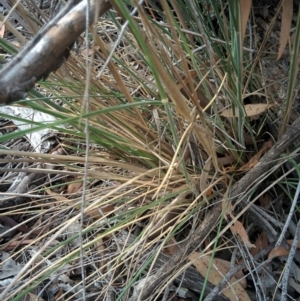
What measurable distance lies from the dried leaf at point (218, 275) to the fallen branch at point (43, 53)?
1.83 ft

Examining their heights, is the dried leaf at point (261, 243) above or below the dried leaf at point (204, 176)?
below

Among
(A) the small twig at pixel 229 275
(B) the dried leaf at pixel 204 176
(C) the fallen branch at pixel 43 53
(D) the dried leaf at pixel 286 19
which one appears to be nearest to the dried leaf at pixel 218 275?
(A) the small twig at pixel 229 275

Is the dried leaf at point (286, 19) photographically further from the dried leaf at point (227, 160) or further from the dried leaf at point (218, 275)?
the dried leaf at point (218, 275)

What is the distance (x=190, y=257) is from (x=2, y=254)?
466 millimetres

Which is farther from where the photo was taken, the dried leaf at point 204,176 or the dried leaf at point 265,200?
the dried leaf at point 265,200

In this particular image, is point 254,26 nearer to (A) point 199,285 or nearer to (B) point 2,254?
(A) point 199,285

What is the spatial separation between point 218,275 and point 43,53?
0.64m

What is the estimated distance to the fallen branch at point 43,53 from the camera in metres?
0.39

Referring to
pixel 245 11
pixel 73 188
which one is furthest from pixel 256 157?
pixel 73 188

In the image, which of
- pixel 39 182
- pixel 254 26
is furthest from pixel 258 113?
pixel 39 182

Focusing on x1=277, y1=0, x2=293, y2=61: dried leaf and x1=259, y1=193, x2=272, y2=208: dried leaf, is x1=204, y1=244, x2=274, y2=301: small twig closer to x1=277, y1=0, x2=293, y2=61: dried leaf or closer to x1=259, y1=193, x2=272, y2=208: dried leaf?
x1=259, y1=193, x2=272, y2=208: dried leaf

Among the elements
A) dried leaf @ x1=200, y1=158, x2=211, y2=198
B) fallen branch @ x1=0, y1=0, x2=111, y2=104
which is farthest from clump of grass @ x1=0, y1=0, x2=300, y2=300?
fallen branch @ x1=0, y1=0, x2=111, y2=104

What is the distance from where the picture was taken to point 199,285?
0.90 m

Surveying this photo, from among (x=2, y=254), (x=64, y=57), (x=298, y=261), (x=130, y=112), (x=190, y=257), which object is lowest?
(x=298, y=261)
